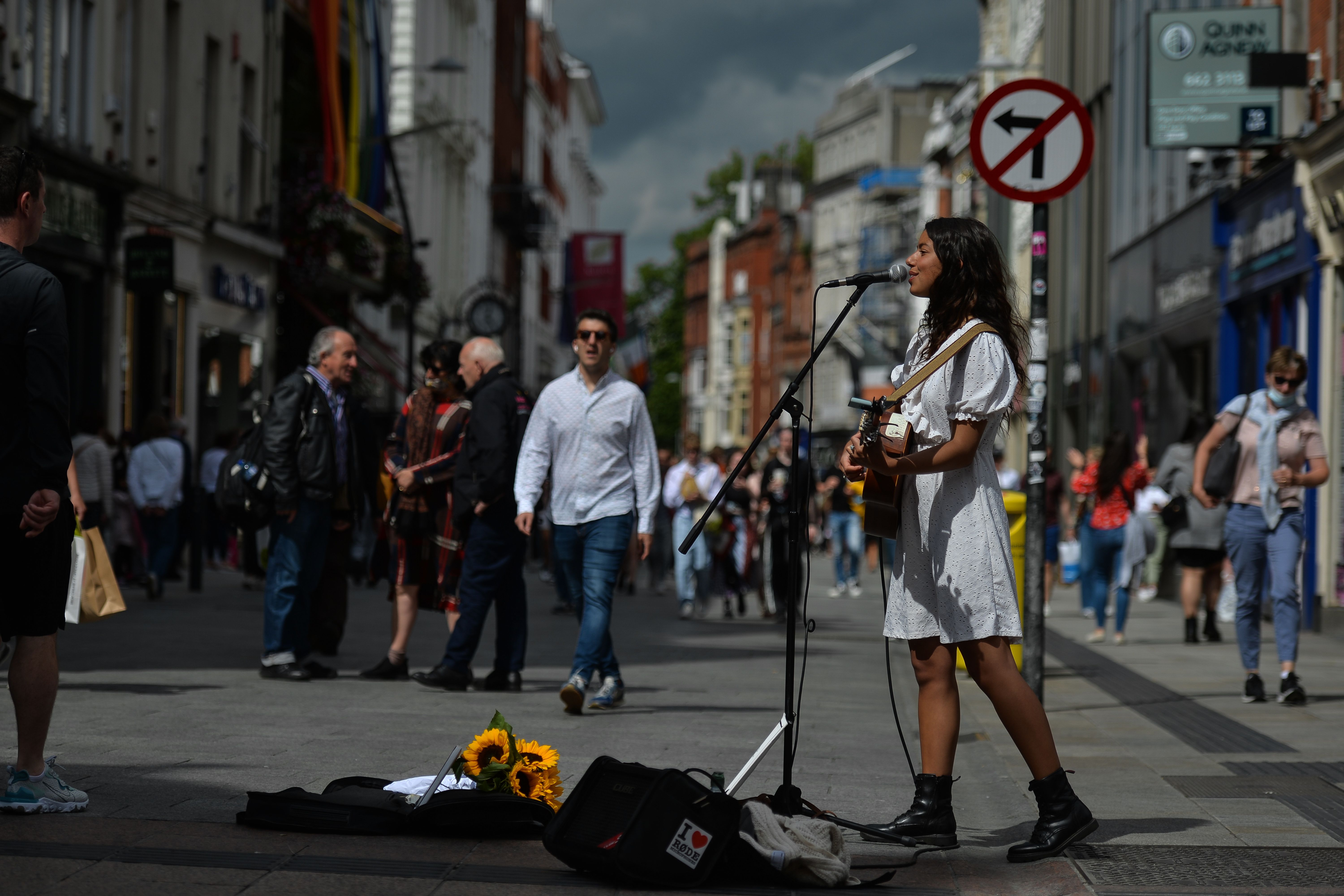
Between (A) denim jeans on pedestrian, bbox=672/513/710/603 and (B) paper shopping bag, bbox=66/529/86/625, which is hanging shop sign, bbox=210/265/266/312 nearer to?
(A) denim jeans on pedestrian, bbox=672/513/710/603

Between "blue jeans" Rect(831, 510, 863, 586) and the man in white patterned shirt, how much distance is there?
538 inches

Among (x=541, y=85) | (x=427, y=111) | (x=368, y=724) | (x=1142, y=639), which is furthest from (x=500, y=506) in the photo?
(x=541, y=85)

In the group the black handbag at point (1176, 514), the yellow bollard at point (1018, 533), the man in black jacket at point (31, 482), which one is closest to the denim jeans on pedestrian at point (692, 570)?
the black handbag at point (1176, 514)

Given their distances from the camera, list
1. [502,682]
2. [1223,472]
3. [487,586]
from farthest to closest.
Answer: [1223,472]
[502,682]
[487,586]

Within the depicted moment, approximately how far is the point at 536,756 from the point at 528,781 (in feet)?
0.27

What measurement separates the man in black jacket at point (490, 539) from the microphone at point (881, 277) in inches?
158

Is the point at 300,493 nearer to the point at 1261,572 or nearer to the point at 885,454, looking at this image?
the point at 885,454

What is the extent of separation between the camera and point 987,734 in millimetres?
8719

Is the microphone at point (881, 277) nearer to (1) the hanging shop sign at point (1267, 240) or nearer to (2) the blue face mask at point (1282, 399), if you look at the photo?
(2) the blue face mask at point (1282, 399)

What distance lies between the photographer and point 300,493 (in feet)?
33.1

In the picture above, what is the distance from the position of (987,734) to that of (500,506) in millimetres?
2792

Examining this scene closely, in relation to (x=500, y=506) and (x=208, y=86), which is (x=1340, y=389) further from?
(x=208, y=86)

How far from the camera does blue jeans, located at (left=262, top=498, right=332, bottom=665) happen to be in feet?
32.8

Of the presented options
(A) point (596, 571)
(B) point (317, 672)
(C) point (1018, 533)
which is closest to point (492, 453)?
(A) point (596, 571)
